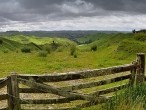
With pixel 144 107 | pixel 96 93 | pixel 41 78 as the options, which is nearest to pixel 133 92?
pixel 144 107

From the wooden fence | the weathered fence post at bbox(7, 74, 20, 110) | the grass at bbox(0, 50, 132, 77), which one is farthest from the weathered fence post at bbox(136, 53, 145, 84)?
the grass at bbox(0, 50, 132, 77)

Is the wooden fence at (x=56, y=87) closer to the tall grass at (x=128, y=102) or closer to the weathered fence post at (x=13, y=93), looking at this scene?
the weathered fence post at (x=13, y=93)

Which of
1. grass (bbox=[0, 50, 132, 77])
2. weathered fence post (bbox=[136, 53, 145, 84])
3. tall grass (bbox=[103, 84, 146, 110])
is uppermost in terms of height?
weathered fence post (bbox=[136, 53, 145, 84])

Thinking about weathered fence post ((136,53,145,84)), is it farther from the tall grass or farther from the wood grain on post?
the wood grain on post

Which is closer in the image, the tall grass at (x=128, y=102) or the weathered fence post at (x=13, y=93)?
the weathered fence post at (x=13, y=93)

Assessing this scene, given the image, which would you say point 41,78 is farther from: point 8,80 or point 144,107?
point 144,107

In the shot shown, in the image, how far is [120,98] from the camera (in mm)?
11875

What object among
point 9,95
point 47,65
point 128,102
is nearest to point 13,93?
point 9,95

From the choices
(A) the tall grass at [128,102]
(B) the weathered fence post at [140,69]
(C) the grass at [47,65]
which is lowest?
(C) the grass at [47,65]

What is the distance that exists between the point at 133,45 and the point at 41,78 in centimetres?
4021

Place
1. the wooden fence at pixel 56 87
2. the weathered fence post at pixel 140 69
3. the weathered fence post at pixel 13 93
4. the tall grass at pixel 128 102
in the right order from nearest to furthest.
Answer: the weathered fence post at pixel 13 93 → the wooden fence at pixel 56 87 → the tall grass at pixel 128 102 → the weathered fence post at pixel 140 69

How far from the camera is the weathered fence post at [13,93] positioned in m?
11.3

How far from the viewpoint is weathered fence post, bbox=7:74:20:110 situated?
1130cm

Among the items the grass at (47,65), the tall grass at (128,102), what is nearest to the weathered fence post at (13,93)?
the tall grass at (128,102)
